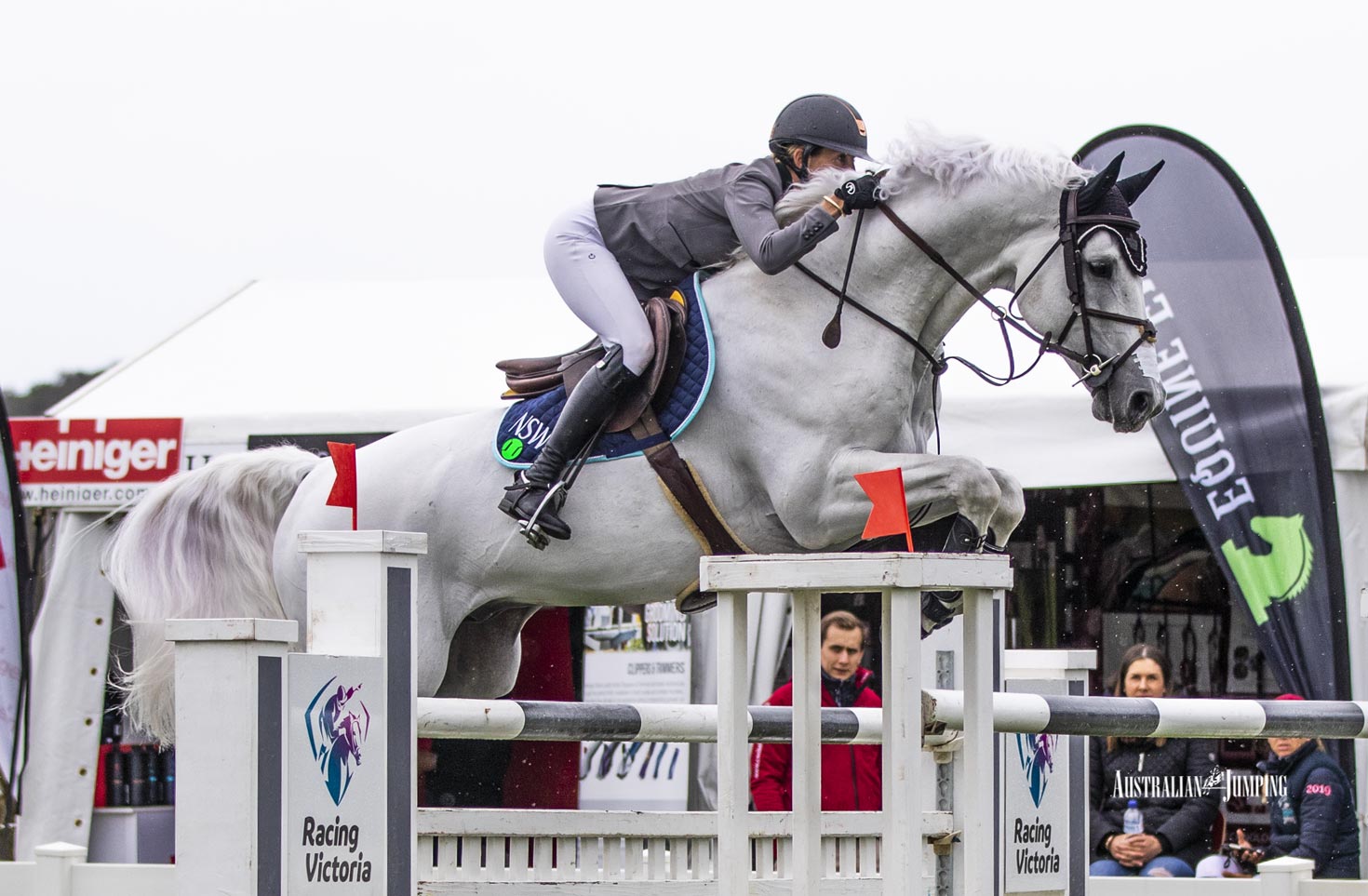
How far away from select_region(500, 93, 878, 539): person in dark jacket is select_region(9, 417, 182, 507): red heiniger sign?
3610 mm

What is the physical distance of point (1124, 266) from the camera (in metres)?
3.60

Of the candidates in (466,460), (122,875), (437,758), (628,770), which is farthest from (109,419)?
(122,875)

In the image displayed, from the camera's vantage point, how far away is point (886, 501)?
2818 millimetres

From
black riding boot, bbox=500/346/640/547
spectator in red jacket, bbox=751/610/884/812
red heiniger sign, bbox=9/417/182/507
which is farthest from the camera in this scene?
red heiniger sign, bbox=9/417/182/507

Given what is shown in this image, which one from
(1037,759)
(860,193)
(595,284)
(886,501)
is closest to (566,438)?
(595,284)

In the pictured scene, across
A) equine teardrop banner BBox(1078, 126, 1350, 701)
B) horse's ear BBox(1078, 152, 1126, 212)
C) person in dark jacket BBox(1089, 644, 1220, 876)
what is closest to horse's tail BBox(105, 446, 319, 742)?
horse's ear BBox(1078, 152, 1126, 212)

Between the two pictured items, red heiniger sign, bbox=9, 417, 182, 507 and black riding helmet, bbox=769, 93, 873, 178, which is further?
red heiniger sign, bbox=9, 417, 182, 507

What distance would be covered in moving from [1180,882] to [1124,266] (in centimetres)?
119

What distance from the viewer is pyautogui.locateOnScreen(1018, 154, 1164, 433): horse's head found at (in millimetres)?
3539

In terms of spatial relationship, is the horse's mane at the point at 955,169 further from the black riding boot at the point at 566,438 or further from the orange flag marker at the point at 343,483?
the orange flag marker at the point at 343,483

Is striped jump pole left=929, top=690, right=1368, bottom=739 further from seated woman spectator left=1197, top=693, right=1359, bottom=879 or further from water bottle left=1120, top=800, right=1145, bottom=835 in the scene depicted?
water bottle left=1120, top=800, right=1145, bottom=835

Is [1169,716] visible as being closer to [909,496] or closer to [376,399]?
[909,496]

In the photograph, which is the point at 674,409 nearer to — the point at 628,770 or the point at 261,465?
the point at 261,465

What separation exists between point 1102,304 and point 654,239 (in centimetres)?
93
